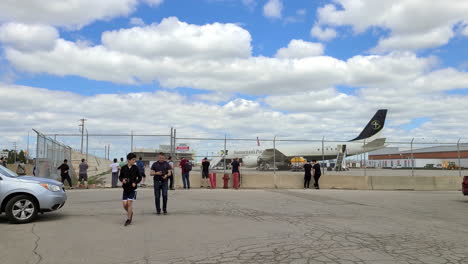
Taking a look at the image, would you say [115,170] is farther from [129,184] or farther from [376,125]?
[376,125]

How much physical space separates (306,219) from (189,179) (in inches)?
417

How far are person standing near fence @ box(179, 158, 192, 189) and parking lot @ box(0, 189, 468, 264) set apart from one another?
6.36 meters

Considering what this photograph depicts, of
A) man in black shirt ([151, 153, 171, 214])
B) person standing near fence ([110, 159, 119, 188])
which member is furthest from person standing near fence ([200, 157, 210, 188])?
man in black shirt ([151, 153, 171, 214])

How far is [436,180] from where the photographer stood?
20.5m

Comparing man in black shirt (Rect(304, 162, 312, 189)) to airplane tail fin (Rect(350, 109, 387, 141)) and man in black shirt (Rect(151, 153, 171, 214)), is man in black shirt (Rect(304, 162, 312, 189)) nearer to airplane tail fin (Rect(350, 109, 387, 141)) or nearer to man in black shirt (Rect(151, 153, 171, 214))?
man in black shirt (Rect(151, 153, 171, 214))

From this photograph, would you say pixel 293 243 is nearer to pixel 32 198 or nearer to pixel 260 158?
pixel 32 198

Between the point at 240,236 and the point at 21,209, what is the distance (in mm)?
4982

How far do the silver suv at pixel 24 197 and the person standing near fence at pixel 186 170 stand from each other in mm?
9175

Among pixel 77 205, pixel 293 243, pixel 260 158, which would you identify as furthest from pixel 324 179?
pixel 260 158

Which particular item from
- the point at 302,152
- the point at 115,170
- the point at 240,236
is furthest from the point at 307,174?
the point at 302,152

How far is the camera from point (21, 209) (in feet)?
27.9

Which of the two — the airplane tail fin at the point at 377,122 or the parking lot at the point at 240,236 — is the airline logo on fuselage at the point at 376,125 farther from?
the parking lot at the point at 240,236

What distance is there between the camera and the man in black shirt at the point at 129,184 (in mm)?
8492

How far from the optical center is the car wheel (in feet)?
27.5
